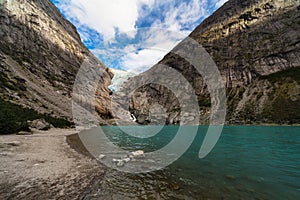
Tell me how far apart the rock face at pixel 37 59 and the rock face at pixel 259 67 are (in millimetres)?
96987

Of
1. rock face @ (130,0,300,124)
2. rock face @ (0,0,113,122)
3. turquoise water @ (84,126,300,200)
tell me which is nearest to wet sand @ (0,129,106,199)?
turquoise water @ (84,126,300,200)

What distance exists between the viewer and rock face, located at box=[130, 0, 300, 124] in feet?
406

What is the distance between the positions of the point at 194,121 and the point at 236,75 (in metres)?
65.3

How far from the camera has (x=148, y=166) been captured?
1377 centimetres

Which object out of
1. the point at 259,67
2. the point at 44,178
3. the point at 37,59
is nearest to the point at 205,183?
the point at 44,178

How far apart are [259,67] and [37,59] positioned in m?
174

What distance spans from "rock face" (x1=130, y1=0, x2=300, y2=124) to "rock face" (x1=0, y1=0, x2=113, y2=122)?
96987mm

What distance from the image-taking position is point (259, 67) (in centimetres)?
16000

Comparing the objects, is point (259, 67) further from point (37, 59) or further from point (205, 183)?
point (205, 183)

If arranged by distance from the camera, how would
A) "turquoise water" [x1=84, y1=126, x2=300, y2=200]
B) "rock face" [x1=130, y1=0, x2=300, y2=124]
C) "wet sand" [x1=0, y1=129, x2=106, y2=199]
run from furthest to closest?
"rock face" [x1=130, y1=0, x2=300, y2=124] < "turquoise water" [x1=84, y1=126, x2=300, y2=200] < "wet sand" [x1=0, y1=129, x2=106, y2=199]

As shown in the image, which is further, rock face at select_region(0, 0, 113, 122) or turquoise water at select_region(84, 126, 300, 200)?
rock face at select_region(0, 0, 113, 122)

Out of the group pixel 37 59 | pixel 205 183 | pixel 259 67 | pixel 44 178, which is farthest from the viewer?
pixel 259 67

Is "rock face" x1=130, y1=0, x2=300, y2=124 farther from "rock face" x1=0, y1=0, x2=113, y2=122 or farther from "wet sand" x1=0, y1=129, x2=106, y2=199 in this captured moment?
"wet sand" x1=0, y1=129, x2=106, y2=199

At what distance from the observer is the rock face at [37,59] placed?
60781mm
